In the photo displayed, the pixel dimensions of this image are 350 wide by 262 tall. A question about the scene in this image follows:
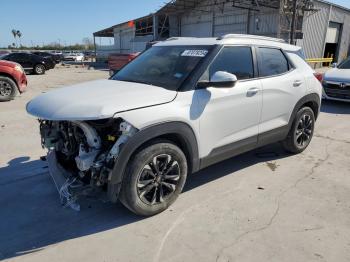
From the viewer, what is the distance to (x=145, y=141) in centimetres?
315

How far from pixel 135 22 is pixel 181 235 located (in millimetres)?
34725

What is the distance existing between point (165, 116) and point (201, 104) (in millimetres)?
520

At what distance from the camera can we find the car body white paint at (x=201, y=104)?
10.1ft

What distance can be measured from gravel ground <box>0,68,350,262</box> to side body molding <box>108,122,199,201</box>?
51 centimetres

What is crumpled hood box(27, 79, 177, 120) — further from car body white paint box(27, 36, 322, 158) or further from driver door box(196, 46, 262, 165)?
driver door box(196, 46, 262, 165)

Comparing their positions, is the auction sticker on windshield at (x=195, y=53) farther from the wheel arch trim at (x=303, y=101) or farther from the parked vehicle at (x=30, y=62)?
the parked vehicle at (x=30, y=62)

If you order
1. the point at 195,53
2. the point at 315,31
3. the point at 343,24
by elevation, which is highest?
the point at 343,24

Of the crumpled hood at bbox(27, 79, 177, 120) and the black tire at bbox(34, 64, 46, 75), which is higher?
the crumpled hood at bbox(27, 79, 177, 120)

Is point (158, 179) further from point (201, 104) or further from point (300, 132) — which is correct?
point (300, 132)

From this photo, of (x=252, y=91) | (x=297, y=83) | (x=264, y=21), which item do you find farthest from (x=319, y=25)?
(x=252, y=91)

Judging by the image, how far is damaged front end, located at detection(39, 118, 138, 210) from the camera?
3049 mm

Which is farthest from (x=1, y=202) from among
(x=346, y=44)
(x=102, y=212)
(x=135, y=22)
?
(x=135, y=22)

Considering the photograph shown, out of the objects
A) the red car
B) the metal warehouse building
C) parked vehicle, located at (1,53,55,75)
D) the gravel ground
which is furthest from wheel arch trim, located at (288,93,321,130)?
parked vehicle, located at (1,53,55,75)

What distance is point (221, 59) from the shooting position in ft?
12.7
